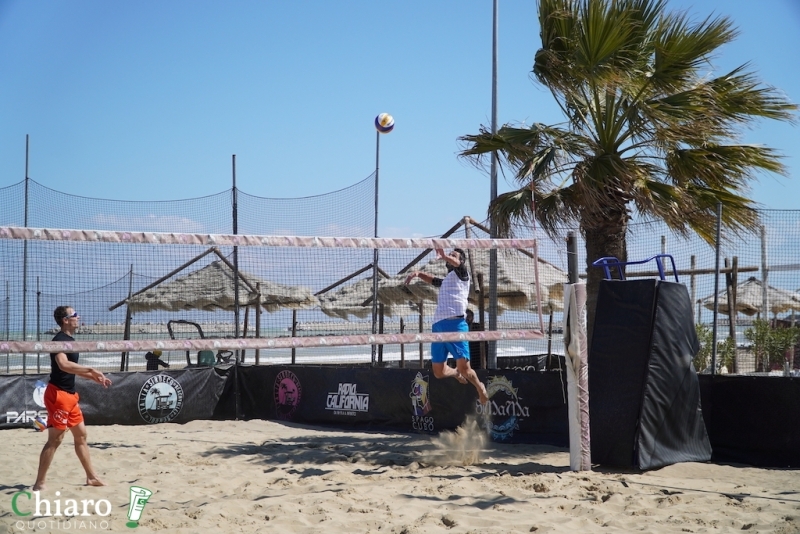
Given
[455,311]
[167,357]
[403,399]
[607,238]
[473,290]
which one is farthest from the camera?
[167,357]

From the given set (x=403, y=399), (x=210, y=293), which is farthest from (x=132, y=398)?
(x=403, y=399)

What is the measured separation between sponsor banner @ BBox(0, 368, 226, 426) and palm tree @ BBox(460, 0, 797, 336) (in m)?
5.49

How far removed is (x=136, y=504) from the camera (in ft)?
18.5

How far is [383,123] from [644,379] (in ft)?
18.3

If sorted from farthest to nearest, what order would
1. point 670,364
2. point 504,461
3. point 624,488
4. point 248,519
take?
point 504,461 → point 670,364 → point 624,488 → point 248,519

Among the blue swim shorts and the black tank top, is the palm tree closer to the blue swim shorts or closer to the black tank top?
the blue swim shorts

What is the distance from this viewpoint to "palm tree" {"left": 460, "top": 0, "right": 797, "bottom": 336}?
25.9ft

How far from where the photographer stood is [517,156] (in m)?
8.71

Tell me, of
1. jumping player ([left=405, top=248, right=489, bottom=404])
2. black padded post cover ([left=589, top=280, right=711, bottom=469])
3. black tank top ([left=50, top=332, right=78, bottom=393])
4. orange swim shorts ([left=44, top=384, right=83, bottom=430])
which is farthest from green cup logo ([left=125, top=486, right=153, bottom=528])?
black padded post cover ([left=589, top=280, right=711, bottom=469])

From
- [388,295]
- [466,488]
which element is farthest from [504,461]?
[388,295]

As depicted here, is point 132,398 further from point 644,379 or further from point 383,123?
point 644,379

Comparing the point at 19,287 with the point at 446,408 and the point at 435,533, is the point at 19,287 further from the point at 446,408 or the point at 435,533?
the point at 435,533

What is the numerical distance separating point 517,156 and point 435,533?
4989mm

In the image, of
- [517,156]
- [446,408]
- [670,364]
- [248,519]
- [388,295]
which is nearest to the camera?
[248,519]
